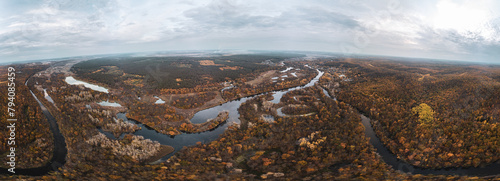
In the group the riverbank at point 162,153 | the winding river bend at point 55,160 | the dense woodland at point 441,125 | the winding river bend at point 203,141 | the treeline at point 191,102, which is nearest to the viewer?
the winding river bend at point 55,160

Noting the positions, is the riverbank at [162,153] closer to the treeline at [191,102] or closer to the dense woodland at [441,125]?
the treeline at [191,102]

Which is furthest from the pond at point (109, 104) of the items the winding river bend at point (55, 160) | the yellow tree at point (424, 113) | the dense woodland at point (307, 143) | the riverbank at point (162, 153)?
the yellow tree at point (424, 113)

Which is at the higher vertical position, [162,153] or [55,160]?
[162,153]

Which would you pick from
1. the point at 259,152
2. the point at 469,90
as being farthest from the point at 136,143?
the point at 469,90

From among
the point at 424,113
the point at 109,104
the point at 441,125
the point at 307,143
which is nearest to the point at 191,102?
the point at 109,104

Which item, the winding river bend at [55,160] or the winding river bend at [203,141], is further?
the winding river bend at [203,141]

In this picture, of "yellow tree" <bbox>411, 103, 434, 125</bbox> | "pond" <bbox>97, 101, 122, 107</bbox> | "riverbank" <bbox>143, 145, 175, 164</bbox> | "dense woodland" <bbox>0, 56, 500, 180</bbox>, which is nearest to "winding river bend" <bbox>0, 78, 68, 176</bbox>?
"dense woodland" <bbox>0, 56, 500, 180</bbox>

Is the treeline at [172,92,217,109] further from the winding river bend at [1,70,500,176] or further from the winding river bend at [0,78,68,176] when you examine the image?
the winding river bend at [0,78,68,176]

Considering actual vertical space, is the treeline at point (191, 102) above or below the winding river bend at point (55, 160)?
above

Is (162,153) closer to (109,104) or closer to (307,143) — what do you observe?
(307,143)

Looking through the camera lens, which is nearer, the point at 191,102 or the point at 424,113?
the point at 424,113

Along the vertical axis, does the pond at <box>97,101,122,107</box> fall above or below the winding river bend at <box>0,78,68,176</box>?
above
